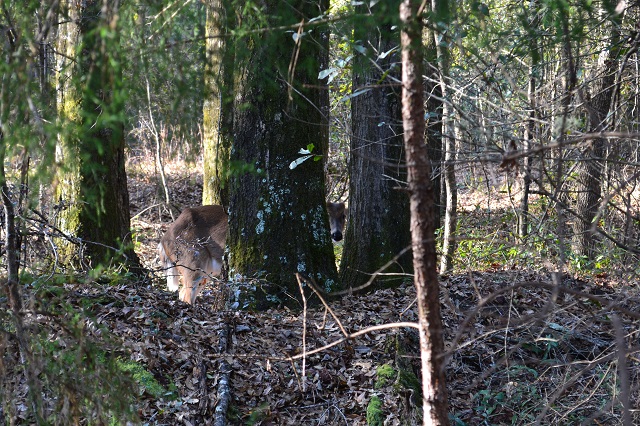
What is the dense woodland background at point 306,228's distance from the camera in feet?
9.83

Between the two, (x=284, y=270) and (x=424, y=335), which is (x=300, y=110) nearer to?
(x=284, y=270)

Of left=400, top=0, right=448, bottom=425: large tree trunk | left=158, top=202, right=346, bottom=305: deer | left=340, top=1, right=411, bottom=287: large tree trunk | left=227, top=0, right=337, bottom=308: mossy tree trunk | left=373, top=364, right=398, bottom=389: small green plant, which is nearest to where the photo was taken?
left=400, top=0, right=448, bottom=425: large tree trunk

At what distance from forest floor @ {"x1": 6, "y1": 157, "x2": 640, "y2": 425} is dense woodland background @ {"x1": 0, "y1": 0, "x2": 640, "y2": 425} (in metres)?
0.03

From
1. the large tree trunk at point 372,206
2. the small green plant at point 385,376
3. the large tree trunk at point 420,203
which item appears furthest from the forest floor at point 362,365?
the large tree trunk at point 420,203

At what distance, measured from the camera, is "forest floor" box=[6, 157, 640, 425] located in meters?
5.27

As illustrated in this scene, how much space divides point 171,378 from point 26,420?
1162 mm

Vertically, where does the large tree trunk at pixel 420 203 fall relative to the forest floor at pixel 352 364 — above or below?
above

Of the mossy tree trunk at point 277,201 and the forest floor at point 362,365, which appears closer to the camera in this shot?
the forest floor at point 362,365

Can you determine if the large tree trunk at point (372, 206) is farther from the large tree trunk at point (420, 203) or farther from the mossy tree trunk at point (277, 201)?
the large tree trunk at point (420, 203)

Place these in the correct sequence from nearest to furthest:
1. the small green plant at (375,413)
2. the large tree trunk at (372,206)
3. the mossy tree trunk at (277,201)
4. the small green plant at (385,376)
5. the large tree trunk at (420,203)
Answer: the large tree trunk at (420,203) < the small green plant at (375,413) < the small green plant at (385,376) < the mossy tree trunk at (277,201) < the large tree trunk at (372,206)

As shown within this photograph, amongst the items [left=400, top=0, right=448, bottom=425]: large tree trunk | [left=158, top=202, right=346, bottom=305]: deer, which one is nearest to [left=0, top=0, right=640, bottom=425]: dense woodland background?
[left=400, top=0, right=448, bottom=425]: large tree trunk

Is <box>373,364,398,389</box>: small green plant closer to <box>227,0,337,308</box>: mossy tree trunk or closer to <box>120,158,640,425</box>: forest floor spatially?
<box>120,158,640,425</box>: forest floor

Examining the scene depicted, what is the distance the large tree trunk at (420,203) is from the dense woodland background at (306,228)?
0.01 metres

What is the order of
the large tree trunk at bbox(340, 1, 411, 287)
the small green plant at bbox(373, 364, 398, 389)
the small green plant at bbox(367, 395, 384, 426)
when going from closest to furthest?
the small green plant at bbox(367, 395, 384, 426) → the small green plant at bbox(373, 364, 398, 389) → the large tree trunk at bbox(340, 1, 411, 287)
